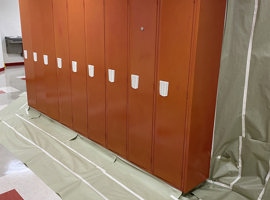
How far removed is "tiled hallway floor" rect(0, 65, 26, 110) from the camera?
5.70 m

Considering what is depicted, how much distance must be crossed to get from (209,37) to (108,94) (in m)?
1.39

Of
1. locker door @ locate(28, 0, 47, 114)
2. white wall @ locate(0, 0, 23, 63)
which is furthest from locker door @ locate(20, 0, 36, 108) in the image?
white wall @ locate(0, 0, 23, 63)

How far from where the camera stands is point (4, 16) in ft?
30.6

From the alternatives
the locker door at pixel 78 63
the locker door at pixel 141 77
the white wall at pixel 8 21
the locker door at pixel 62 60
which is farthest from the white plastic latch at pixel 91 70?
the white wall at pixel 8 21

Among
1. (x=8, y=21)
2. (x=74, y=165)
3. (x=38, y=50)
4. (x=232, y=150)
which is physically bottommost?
(x=74, y=165)

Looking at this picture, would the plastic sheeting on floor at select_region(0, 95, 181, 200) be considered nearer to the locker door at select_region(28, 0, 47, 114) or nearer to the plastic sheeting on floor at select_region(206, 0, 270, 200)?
the locker door at select_region(28, 0, 47, 114)

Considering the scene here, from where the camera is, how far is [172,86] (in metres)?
2.38

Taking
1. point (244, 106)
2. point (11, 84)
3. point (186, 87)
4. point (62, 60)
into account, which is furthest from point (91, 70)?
point (11, 84)

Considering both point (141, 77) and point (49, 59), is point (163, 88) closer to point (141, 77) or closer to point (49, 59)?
point (141, 77)

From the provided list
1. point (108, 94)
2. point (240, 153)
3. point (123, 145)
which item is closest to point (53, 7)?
point (108, 94)

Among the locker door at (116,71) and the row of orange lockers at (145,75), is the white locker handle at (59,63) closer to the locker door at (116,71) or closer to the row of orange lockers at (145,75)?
the row of orange lockers at (145,75)

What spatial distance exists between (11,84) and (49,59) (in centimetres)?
343

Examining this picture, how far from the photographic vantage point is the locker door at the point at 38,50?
13.7 ft

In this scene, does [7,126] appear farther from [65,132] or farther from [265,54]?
[265,54]
